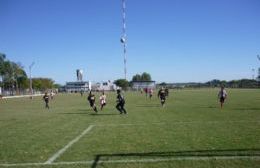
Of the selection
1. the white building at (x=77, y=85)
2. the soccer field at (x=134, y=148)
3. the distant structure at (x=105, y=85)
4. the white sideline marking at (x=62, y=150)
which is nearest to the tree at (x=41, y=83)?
the white building at (x=77, y=85)

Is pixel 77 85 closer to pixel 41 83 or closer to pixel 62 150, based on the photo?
pixel 41 83

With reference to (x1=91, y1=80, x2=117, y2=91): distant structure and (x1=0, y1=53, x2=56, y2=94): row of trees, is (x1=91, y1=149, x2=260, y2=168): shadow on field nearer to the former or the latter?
(x1=0, y1=53, x2=56, y2=94): row of trees

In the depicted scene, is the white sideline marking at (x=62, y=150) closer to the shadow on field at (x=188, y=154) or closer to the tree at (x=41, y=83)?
the shadow on field at (x=188, y=154)

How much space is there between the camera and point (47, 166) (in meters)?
8.61

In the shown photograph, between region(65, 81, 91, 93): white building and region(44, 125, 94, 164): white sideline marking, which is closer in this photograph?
region(44, 125, 94, 164): white sideline marking

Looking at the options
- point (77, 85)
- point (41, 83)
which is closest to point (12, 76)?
point (41, 83)

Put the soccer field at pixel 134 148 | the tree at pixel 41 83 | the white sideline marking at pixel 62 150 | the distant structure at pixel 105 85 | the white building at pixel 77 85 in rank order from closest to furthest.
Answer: the soccer field at pixel 134 148 < the white sideline marking at pixel 62 150 < the tree at pixel 41 83 < the white building at pixel 77 85 < the distant structure at pixel 105 85

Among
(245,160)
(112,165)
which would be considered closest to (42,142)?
(112,165)

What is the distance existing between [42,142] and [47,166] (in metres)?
3.87

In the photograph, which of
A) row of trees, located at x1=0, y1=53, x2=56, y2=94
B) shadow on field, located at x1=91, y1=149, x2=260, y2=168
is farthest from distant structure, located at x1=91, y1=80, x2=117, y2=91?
shadow on field, located at x1=91, y1=149, x2=260, y2=168

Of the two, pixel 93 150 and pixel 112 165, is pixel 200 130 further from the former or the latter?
pixel 112 165

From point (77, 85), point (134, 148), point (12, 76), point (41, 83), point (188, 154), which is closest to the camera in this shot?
point (188, 154)

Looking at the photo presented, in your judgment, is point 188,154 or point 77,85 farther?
point 77,85

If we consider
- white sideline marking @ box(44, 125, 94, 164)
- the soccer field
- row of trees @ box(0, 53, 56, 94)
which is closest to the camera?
the soccer field
